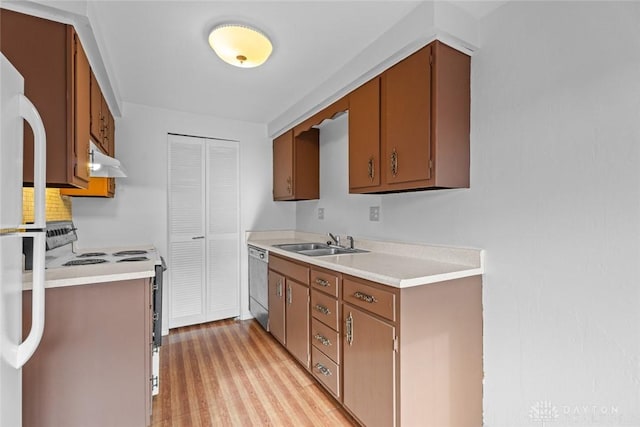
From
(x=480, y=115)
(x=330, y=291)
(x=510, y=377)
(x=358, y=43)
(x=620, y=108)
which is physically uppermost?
(x=358, y=43)

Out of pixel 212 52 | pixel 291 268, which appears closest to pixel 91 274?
pixel 291 268

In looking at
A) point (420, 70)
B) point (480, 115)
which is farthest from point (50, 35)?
point (480, 115)

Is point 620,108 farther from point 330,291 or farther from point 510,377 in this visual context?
point 330,291

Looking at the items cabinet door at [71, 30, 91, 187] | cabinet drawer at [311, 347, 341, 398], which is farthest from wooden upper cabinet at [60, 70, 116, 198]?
cabinet drawer at [311, 347, 341, 398]

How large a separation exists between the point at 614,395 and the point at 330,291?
136 cm

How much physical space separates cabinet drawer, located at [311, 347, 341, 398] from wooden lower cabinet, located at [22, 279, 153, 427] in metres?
1.03

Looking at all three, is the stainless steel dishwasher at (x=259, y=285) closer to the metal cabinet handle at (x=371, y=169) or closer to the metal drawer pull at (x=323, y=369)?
the metal drawer pull at (x=323, y=369)

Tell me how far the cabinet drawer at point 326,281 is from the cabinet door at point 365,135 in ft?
2.15

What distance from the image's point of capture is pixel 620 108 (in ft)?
4.03

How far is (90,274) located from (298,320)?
4.67 feet

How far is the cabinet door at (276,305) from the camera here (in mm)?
2691

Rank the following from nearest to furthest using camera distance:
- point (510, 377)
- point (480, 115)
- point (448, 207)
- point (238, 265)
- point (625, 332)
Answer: point (625, 332) < point (510, 377) < point (480, 115) < point (448, 207) < point (238, 265)

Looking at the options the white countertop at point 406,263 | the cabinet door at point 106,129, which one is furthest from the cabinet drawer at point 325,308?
the cabinet door at point 106,129

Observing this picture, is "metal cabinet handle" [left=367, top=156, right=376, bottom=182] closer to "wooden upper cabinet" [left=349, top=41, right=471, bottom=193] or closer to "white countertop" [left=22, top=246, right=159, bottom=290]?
"wooden upper cabinet" [left=349, top=41, right=471, bottom=193]
